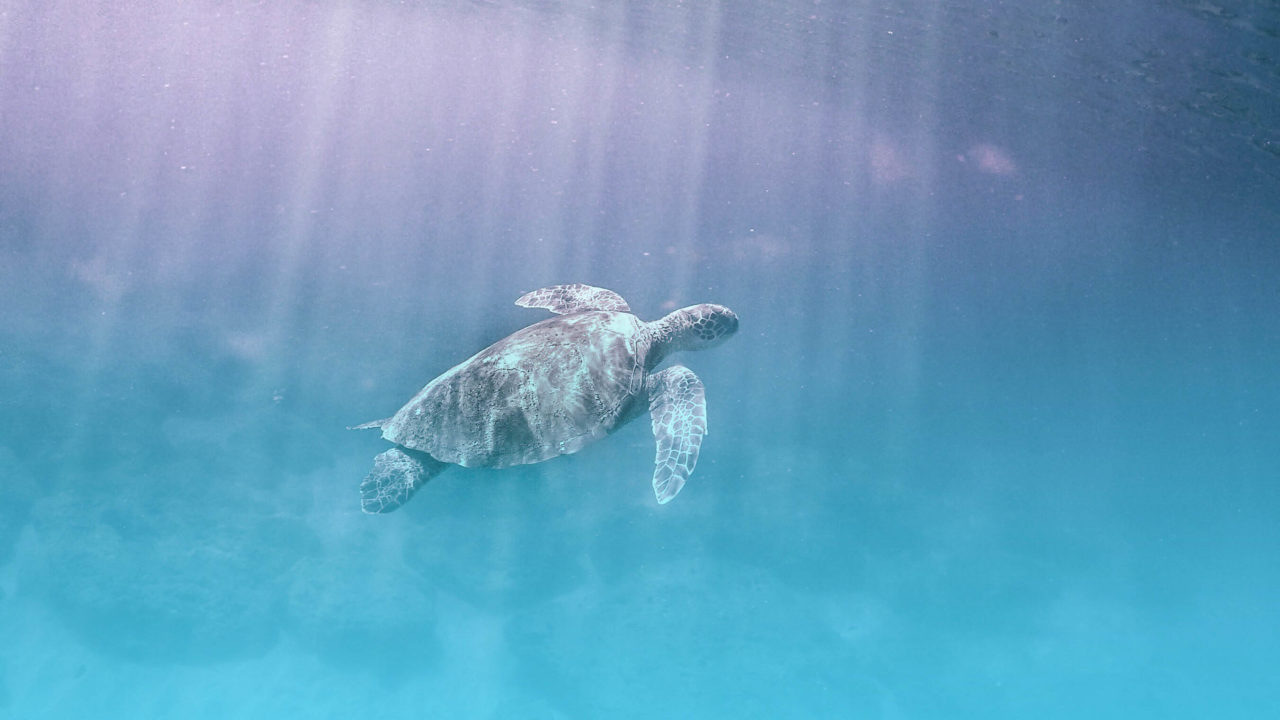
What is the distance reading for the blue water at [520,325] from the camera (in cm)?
681

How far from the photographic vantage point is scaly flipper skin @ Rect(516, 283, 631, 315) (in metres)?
5.59

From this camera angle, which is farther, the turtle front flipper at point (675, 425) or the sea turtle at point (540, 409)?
the turtle front flipper at point (675, 425)

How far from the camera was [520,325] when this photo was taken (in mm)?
6949

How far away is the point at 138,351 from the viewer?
675 cm

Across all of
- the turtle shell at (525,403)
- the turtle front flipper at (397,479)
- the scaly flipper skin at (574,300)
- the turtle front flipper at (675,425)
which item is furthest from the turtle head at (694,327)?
the turtle front flipper at (397,479)

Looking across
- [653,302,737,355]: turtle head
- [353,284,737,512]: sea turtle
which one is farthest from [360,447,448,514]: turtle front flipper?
[653,302,737,355]: turtle head

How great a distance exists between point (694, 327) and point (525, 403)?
200 cm

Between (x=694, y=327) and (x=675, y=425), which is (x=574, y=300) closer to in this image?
(x=694, y=327)

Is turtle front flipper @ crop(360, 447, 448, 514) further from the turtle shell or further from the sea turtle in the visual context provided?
the turtle shell

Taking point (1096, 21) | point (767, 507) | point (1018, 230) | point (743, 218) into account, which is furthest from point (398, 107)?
point (1018, 230)

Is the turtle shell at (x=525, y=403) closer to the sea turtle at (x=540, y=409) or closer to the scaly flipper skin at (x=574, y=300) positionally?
the sea turtle at (x=540, y=409)

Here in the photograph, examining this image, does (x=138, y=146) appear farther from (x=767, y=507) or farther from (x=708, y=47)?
(x=767, y=507)

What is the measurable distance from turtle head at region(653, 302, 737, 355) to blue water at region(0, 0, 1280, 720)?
2331mm

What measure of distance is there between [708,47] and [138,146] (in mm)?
8454
